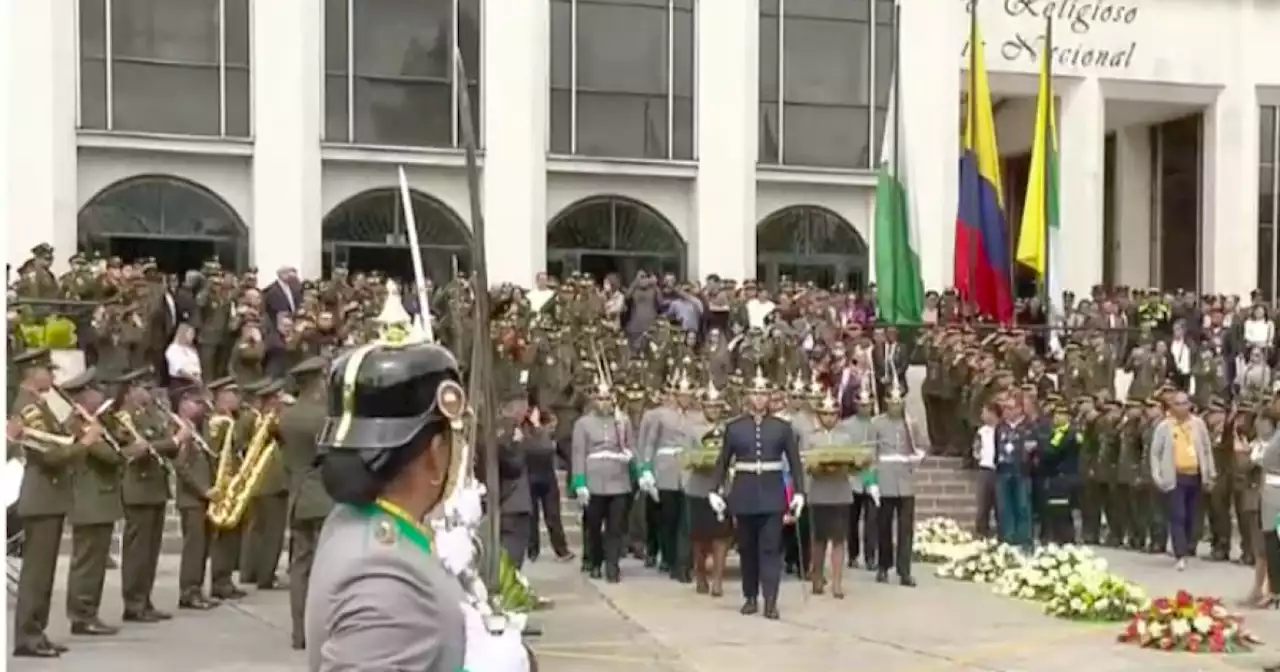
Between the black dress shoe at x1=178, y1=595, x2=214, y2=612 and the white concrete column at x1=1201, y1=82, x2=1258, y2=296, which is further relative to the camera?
the white concrete column at x1=1201, y1=82, x2=1258, y2=296

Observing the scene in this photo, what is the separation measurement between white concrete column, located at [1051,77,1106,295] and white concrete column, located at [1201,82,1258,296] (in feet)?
9.46

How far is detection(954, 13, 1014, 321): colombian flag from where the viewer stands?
84.6 ft

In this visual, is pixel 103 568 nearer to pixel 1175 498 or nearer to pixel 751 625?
pixel 751 625

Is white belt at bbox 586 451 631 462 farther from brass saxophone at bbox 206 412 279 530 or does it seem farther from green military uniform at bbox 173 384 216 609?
green military uniform at bbox 173 384 216 609

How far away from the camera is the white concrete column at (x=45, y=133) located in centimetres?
2622

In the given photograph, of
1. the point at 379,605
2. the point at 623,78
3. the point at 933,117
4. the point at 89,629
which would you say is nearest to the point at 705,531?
the point at 89,629

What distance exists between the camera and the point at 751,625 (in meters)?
14.2

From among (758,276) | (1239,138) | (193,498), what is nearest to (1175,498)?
(193,498)

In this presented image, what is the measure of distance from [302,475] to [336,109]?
17693 millimetres

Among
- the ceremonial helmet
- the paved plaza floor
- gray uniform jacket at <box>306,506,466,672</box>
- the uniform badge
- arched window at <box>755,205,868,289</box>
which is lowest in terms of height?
the paved plaza floor

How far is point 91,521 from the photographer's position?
12.6 meters

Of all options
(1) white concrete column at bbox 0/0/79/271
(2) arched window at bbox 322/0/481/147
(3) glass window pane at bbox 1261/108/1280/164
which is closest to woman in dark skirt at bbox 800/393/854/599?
(1) white concrete column at bbox 0/0/79/271

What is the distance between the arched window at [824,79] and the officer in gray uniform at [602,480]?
15.9 metres

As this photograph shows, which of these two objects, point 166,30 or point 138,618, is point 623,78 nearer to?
point 166,30
